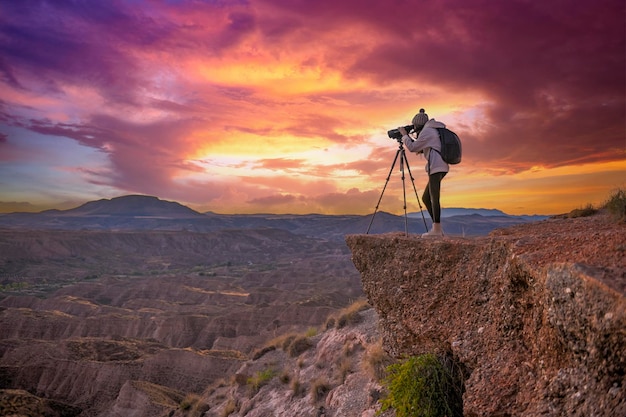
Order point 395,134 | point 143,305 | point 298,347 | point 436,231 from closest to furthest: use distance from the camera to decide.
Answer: point 436,231, point 395,134, point 298,347, point 143,305

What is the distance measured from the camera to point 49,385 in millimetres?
35844

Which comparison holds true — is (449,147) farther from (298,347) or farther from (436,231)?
(298,347)

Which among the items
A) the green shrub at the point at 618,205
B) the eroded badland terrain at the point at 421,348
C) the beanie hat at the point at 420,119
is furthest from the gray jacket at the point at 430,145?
the green shrub at the point at 618,205

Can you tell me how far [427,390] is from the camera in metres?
4.80

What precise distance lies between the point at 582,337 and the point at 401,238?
11.4ft

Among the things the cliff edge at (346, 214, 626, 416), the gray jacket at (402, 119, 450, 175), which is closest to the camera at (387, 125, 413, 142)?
the gray jacket at (402, 119, 450, 175)

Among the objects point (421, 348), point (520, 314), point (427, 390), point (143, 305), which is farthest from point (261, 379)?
point (143, 305)

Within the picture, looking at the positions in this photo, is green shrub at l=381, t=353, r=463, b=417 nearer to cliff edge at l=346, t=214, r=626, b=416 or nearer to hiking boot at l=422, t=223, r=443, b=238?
cliff edge at l=346, t=214, r=626, b=416

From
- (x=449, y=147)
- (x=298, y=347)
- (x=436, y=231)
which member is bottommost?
(x=298, y=347)

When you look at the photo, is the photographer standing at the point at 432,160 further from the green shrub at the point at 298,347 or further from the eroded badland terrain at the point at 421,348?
the green shrub at the point at 298,347

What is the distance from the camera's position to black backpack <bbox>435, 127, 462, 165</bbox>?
664 centimetres

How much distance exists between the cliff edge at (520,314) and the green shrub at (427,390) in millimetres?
226

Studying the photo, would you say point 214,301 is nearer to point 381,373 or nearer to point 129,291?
point 129,291

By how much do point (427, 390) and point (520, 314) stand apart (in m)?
1.45
